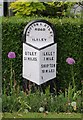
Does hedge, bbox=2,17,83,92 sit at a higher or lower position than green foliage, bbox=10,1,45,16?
lower

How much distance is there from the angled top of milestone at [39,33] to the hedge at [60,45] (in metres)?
0.13

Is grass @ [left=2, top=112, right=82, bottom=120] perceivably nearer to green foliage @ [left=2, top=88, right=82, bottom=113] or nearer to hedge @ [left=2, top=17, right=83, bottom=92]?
green foliage @ [left=2, top=88, right=82, bottom=113]

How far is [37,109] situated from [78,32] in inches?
49.2

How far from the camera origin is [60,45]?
5.55 meters

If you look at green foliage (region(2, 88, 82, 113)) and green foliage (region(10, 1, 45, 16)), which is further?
green foliage (region(10, 1, 45, 16))

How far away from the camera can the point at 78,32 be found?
18.1 feet

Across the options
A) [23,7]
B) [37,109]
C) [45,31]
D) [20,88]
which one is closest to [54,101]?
[37,109]

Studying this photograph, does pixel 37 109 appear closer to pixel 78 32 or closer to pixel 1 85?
pixel 1 85

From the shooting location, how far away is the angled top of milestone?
537cm

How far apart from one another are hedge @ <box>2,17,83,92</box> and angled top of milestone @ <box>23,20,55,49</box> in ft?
0.43

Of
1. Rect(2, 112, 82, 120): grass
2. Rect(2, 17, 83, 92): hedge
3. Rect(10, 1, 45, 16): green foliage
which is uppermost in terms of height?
Rect(10, 1, 45, 16): green foliage

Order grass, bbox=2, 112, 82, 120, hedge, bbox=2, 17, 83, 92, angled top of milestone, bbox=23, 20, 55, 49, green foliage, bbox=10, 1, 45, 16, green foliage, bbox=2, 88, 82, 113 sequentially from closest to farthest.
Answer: grass, bbox=2, 112, 82, 120 < green foliage, bbox=2, 88, 82, 113 < angled top of milestone, bbox=23, 20, 55, 49 < hedge, bbox=2, 17, 83, 92 < green foliage, bbox=10, 1, 45, 16

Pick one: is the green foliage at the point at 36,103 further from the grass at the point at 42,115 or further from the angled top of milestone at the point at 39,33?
the angled top of milestone at the point at 39,33

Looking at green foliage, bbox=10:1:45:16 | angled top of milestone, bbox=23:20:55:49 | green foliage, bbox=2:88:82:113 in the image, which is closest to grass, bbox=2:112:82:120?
green foliage, bbox=2:88:82:113
